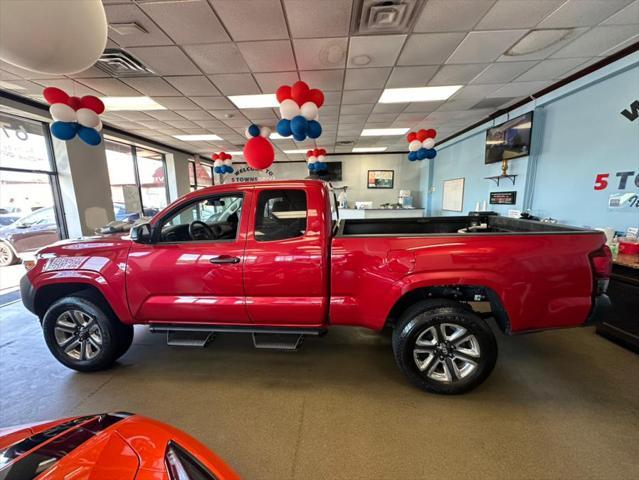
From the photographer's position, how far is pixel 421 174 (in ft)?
34.3

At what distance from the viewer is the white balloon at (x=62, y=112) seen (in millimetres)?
3543

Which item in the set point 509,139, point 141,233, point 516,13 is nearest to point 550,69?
point 509,139

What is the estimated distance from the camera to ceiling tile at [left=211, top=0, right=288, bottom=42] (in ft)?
7.66

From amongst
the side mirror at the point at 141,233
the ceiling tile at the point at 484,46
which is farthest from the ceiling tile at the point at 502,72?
the side mirror at the point at 141,233

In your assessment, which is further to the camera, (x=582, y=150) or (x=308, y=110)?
(x=582, y=150)

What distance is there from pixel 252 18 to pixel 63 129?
10.8 ft

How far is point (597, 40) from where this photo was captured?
2.96 metres

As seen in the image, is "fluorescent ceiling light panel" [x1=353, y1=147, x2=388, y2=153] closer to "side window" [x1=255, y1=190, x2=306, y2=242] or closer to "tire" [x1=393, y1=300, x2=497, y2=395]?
"side window" [x1=255, y1=190, x2=306, y2=242]

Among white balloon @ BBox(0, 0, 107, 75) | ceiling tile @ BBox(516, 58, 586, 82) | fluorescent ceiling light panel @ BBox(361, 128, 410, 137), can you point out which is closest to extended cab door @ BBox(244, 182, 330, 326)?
white balloon @ BBox(0, 0, 107, 75)

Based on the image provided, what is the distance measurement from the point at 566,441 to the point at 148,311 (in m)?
2.96

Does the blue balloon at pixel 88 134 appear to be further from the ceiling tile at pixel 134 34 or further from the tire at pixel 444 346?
the tire at pixel 444 346

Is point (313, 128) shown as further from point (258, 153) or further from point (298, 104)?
point (258, 153)

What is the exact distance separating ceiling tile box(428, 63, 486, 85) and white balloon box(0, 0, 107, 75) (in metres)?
3.88

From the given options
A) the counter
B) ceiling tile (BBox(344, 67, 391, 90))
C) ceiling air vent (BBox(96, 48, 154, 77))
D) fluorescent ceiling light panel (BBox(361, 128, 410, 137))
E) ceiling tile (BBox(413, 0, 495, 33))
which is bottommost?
the counter
